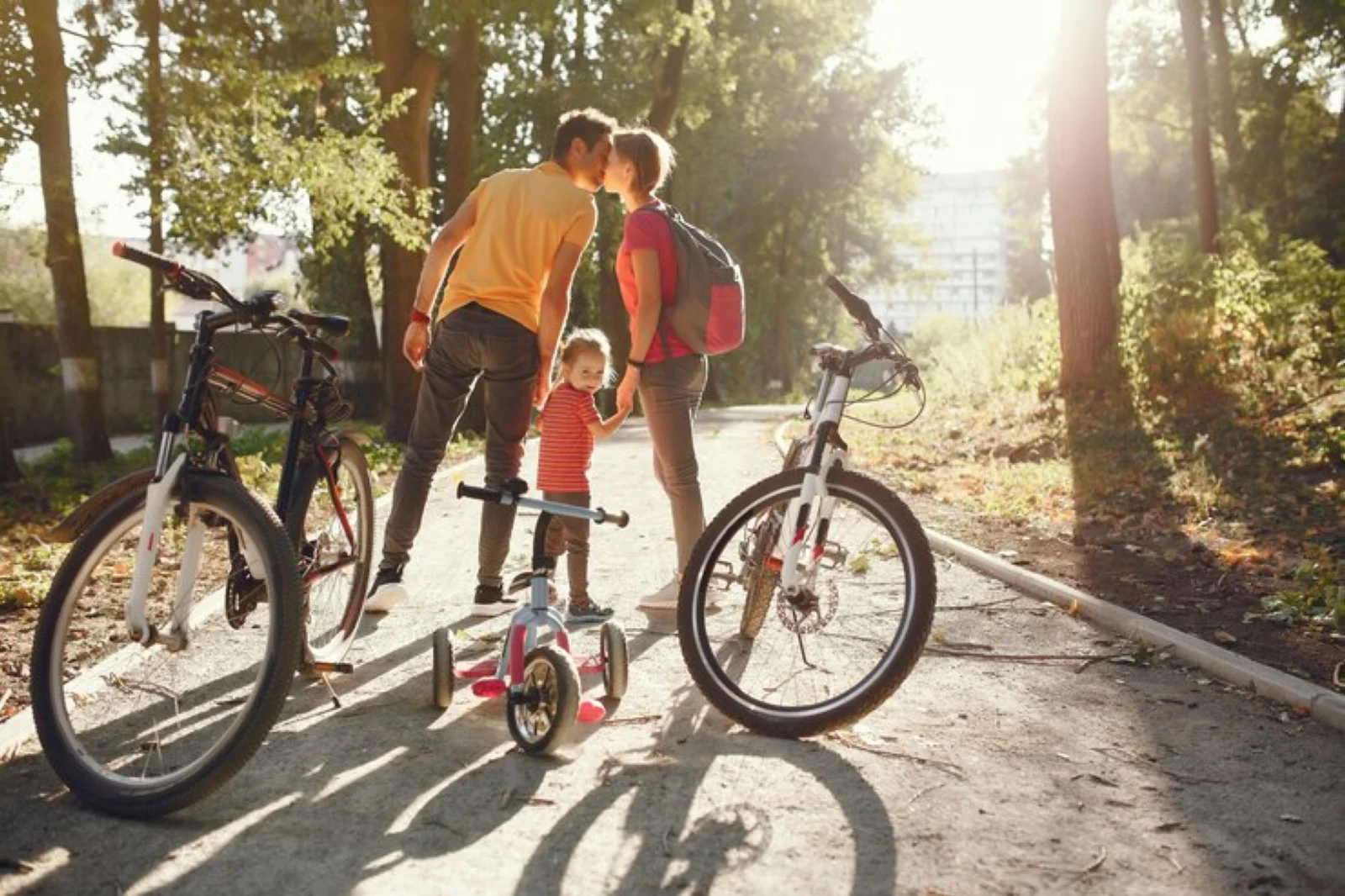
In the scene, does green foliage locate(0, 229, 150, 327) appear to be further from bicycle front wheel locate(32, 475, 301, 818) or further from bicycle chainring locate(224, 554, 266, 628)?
bicycle chainring locate(224, 554, 266, 628)

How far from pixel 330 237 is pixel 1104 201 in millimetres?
9252

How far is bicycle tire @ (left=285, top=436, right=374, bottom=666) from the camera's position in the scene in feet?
15.0

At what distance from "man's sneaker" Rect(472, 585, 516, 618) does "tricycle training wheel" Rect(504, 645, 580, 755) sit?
2.25ft

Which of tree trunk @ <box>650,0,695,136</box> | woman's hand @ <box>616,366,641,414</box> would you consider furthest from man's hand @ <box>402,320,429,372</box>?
tree trunk @ <box>650,0,695,136</box>

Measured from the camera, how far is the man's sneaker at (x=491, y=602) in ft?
15.5

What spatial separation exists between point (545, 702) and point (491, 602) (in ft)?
3.56

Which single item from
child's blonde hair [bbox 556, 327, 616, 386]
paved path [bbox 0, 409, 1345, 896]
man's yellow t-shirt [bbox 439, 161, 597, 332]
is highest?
man's yellow t-shirt [bbox 439, 161, 597, 332]

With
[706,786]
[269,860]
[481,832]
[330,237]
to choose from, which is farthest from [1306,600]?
[330,237]

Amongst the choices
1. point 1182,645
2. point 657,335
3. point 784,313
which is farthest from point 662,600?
point 784,313

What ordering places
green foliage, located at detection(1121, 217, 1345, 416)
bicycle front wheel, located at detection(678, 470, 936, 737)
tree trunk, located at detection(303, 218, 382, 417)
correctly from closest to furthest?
1. bicycle front wheel, located at detection(678, 470, 936, 737)
2. green foliage, located at detection(1121, 217, 1345, 416)
3. tree trunk, located at detection(303, 218, 382, 417)

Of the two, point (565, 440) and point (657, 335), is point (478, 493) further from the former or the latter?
point (657, 335)

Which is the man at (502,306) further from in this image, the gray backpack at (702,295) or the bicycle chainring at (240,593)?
the bicycle chainring at (240,593)

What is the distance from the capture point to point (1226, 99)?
26.2 m

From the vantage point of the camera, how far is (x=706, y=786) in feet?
12.0
